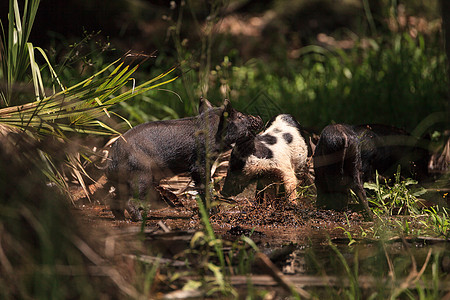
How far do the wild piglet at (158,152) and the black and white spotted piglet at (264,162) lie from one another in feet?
0.41

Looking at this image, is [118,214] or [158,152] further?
[158,152]

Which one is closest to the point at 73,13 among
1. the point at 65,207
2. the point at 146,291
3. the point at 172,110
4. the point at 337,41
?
the point at 172,110

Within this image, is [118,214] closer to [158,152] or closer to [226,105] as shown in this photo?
[158,152]

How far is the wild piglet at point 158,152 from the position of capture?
14.5 ft

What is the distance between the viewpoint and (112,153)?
4.52 metres

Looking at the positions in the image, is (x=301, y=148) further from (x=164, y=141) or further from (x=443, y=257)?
(x=443, y=257)

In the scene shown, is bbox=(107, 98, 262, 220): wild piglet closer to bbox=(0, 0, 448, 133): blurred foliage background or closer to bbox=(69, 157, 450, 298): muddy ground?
bbox=(69, 157, 450, 298): muddy ground

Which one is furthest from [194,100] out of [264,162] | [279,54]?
[279,54]

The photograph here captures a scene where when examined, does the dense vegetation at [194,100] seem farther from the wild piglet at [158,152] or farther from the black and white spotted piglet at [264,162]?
the black and white spotted piglet at [264,162]

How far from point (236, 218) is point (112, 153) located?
107 centimetres

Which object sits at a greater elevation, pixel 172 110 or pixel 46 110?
pixel 46 110

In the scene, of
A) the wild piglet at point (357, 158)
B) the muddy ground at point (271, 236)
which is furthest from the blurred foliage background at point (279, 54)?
the muddy ground at point (271, 236)

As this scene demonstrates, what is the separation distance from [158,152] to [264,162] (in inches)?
33.3

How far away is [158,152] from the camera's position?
4.56 meters
